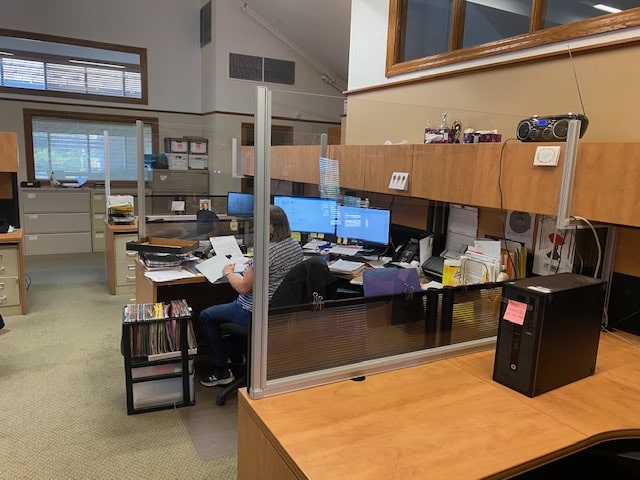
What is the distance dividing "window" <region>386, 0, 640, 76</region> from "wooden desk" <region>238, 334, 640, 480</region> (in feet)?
5.25

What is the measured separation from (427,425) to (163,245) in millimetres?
2413

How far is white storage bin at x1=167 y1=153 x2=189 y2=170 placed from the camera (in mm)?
5258

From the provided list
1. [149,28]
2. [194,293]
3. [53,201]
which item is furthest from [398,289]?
[149,28]

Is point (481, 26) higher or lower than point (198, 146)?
higher

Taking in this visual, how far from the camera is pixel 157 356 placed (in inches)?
105

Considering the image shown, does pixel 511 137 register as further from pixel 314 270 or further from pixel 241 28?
pixel 241 28

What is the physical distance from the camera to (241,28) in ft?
23.2

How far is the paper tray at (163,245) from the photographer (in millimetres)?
3205

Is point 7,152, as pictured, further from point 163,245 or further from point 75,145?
point 75,145

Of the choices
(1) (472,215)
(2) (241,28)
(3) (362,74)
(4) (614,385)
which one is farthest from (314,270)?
(2) (241,28)

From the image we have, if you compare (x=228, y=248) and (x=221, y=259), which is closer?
(x=221, y=259)

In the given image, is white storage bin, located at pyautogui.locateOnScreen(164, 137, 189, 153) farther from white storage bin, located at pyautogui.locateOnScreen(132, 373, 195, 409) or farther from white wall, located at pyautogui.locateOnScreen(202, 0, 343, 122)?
white storage bin, located at pyautogui.locateOnScreen(132, 373, 195, 409)

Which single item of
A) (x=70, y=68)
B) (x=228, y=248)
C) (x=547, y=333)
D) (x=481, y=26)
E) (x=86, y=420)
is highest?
(x=70, y=68)

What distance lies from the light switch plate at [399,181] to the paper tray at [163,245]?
4.89 feet
